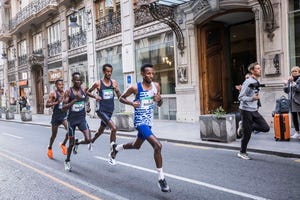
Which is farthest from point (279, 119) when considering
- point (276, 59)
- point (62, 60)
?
point (62, 60)

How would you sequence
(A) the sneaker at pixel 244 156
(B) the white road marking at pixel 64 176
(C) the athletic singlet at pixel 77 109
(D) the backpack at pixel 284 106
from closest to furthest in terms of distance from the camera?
(B) the white road marking at pixel 64 176, (C) the athletic singlet at pixel 77 109, (A) the sneaker at pixel 244 156, (D) the backpack at pixel 284 106

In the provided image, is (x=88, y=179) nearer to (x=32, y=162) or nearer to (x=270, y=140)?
(x=32, y=162)

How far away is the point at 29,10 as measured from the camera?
102 feet

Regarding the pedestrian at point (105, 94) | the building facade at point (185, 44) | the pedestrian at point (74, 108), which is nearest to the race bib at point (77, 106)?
the pedestrian at point (74, 108)

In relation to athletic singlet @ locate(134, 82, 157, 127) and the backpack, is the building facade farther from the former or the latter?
athletic singlet @ locate(134, 82, 157, 127)

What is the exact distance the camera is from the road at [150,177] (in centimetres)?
508

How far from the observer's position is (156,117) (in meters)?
17.7

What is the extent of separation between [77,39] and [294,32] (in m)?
16.7

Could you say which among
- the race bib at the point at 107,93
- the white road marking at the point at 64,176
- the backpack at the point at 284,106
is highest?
the race bib at the point at 107,93

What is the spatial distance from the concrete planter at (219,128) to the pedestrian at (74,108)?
396cm

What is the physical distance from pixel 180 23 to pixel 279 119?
7699 mm

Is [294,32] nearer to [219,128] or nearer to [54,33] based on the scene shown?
[219,128]

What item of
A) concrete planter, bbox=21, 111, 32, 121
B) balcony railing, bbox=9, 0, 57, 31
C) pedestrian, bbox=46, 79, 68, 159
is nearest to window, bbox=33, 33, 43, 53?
balcony railing, bbox=9, 0, 57, 31

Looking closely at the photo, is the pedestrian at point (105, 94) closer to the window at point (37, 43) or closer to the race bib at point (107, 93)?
the race bib at point (107, 93)
